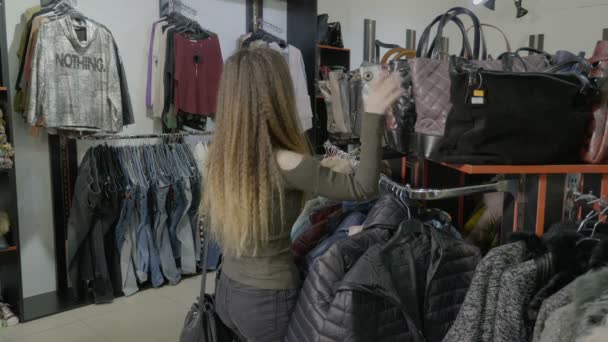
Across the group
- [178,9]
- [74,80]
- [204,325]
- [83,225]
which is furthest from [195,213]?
[204,325]

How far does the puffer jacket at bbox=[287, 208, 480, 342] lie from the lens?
1114 mm

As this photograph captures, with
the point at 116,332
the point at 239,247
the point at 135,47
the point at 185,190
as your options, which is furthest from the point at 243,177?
the point at 135,47

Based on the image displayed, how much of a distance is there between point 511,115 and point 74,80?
271 cm

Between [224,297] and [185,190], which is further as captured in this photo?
[185,190]

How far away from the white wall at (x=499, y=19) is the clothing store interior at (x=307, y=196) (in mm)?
2274

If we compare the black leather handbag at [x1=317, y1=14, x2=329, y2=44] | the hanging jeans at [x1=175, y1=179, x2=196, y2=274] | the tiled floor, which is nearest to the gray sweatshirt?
the hanging jeans at [x1=175, y1=179, x2=196, y2=274]

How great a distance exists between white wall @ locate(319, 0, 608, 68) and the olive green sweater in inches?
155

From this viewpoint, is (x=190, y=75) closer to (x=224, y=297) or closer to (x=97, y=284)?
(x=97, y=284)

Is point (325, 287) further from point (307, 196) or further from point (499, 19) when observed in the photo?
point (499, 19)

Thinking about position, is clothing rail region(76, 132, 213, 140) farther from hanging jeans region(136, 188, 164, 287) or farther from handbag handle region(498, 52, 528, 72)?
handbag handle region(498, 52, 528, 72)

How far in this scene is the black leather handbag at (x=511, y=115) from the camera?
1.11 meters

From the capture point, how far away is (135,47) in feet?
11.6

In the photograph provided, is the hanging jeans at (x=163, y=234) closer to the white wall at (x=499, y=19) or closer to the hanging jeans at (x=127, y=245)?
the hanging jeans at (x=127, y=245)

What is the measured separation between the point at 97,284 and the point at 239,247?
230 centimetres
